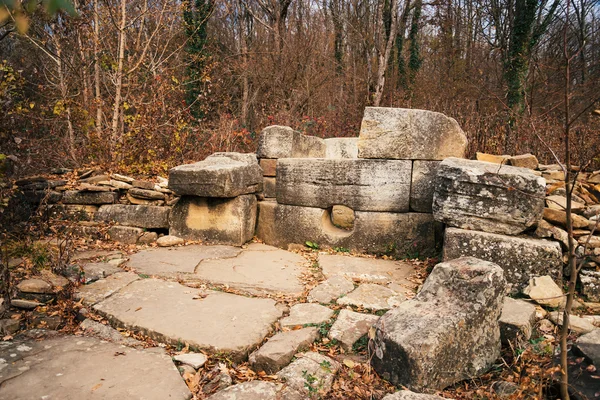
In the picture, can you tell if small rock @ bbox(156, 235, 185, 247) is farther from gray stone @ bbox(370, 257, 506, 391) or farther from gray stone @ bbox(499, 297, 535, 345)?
gray stone @ bbox(499, 297, 535, 345)

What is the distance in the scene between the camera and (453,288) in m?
2.58

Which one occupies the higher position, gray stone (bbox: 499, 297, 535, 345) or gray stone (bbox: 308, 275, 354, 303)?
gray stone (bbox: 499, 297, 535, 345)

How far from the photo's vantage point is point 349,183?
484 centimetres

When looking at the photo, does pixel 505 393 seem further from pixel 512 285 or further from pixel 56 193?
pixel 56 193

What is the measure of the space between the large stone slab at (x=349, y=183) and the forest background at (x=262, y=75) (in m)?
1.52

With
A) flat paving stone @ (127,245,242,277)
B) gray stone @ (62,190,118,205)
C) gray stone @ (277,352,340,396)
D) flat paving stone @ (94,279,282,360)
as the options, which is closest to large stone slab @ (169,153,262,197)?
flat paving stone @ (127,245,242,277)

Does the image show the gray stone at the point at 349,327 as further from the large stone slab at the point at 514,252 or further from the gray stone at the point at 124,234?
the gray stone at the point at 124,234

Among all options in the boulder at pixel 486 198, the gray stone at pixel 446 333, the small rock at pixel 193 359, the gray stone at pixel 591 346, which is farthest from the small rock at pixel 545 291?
the small rock at pixel 193 359

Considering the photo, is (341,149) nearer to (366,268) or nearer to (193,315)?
(366,268)

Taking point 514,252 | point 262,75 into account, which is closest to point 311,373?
point 514,252

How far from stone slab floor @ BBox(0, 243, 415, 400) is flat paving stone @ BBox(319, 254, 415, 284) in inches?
0.4

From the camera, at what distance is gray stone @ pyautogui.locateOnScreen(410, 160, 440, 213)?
464 cm

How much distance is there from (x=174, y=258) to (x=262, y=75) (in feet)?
30.9

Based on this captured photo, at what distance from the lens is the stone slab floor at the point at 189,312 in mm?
2217
